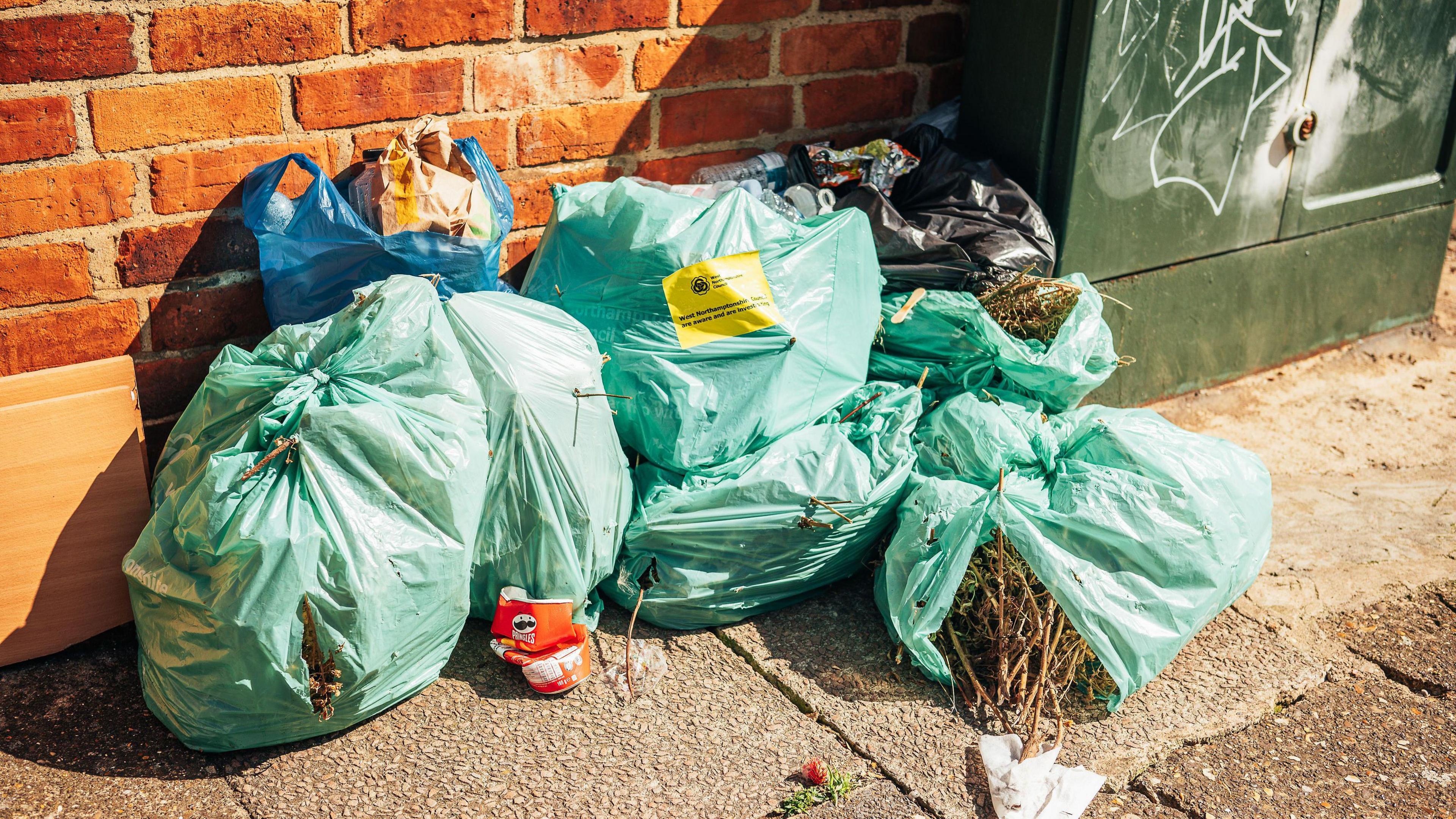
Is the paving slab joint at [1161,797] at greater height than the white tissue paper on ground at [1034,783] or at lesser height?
lesser

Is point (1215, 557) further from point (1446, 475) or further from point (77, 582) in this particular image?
point (77, 582)

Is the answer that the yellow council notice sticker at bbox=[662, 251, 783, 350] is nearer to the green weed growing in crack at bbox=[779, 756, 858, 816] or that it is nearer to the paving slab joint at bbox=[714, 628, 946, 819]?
the paving slab joint at bbox=[714, 628, 946, 819]

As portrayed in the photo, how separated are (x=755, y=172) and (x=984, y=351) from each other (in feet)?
2.50

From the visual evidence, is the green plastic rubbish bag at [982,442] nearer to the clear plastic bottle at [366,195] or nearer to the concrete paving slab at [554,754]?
the concrete paving slab at [554,754]

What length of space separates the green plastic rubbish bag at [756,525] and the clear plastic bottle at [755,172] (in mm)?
782

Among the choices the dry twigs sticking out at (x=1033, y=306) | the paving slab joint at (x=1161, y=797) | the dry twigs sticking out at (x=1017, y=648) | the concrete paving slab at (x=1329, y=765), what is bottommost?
the paving slab joint at (x=1161, y=797)

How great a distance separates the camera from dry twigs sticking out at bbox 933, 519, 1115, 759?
88.0 inches

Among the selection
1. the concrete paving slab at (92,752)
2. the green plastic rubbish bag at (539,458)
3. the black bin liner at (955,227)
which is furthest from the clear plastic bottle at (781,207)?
the concrete paving slab at (92,752)

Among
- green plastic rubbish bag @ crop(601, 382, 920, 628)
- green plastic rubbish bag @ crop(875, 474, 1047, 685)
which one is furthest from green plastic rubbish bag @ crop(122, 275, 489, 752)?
green plastic rubbish bag @ crop(875, 474, 1047, 685)

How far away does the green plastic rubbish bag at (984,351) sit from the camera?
270cm

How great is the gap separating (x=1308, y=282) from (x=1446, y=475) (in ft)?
2.49

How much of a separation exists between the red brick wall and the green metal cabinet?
0.58 m

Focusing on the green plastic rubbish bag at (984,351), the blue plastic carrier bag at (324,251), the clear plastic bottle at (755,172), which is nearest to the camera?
the blue plastic carrier bag at (324,251)

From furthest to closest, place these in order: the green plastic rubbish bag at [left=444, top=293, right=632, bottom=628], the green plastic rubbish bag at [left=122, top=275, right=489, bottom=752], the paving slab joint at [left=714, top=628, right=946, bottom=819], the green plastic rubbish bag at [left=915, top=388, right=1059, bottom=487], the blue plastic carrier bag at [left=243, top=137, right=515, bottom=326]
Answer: the green plastic rubbish bag at [left=915, top=388, right=1059, bottom=487] → the blue plastic carrier bag at [left=243, top=137, right=515, bottom=326] → the green plastic rubbish bag at [left=444, top=293, right=632, bottom=628] → the paving slab joint at [left=714, top=628, right=946, bottom=819] → the green plastic rubbish bag at [left=122, top=275, right=489, bottom=752]
